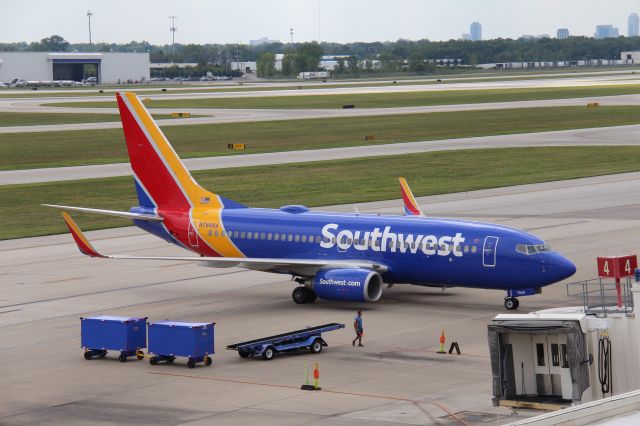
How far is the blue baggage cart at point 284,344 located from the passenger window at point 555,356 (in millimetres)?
12520

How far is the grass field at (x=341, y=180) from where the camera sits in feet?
261

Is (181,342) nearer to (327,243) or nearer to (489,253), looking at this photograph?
(327,243)

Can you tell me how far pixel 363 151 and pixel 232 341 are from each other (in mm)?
74162

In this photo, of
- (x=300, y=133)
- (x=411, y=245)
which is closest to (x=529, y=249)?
(x=411, y=245)

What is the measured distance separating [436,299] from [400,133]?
86.3m

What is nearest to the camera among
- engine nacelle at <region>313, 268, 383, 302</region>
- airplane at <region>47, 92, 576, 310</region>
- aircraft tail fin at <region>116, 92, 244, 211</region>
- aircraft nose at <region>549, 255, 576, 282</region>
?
aircraft nose at <region>549, 255, 576, 282</region>

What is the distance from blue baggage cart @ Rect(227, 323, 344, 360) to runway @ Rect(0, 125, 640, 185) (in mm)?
58213

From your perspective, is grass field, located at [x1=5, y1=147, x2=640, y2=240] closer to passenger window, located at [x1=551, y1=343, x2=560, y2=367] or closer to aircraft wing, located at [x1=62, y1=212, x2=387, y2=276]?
aircraft wing, located at [x1=62, y1=212, x2=387, y2=276]

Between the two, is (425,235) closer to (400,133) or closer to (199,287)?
(199,287)

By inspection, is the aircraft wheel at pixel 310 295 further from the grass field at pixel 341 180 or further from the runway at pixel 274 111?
the runway at pixel 274 111

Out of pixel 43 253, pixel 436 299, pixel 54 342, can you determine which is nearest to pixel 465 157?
pixel 43 253

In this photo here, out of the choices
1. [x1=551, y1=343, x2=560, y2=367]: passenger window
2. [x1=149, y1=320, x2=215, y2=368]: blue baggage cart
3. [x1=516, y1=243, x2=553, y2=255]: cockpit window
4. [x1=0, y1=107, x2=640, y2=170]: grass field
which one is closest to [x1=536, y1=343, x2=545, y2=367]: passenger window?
[x1=551, y1=343, x2=560, y2=367]: passenger window

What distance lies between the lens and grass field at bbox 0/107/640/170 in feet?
387

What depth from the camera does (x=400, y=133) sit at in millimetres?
135375
